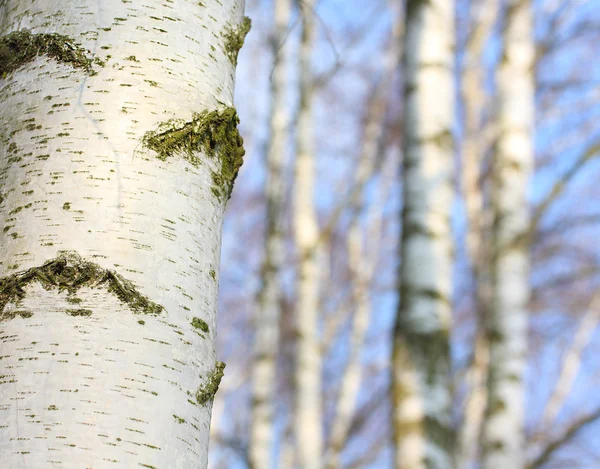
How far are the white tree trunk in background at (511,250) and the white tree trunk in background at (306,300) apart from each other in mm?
1332

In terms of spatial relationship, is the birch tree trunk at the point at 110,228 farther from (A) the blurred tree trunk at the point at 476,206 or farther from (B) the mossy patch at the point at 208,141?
(A) the blurred tree trunk at the point at 476,206

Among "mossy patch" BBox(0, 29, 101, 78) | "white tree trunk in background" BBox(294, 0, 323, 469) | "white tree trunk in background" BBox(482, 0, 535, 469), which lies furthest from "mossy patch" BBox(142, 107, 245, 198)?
"white tree trunk in background" BBox(294, 0, 323, 469)

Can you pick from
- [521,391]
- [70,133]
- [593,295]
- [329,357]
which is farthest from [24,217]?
[329,357]

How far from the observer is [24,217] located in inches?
29.3

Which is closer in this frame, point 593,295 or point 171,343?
point 171,343

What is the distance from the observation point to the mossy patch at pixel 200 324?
76 cm

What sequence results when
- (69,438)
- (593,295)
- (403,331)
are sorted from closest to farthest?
(69,438) < (403,331) < (593,295)

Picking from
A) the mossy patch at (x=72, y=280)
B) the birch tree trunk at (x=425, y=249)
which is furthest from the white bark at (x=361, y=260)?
the mossy patch at (x=72, y=280)

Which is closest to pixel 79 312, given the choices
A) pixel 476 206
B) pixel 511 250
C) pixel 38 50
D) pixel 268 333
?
pixel 38 50

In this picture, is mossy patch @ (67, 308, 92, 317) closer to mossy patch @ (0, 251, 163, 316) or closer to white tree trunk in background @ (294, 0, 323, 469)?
mossy patch @ (0, 251, 163, 316)

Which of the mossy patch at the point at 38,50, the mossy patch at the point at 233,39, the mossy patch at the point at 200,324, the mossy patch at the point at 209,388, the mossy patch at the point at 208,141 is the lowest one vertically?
the mossy patch at the point at 209,388

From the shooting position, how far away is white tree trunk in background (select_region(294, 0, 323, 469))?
5.02 metres

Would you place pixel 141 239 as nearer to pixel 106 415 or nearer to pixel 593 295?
pixel 106 415

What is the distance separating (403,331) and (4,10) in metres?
1.77
